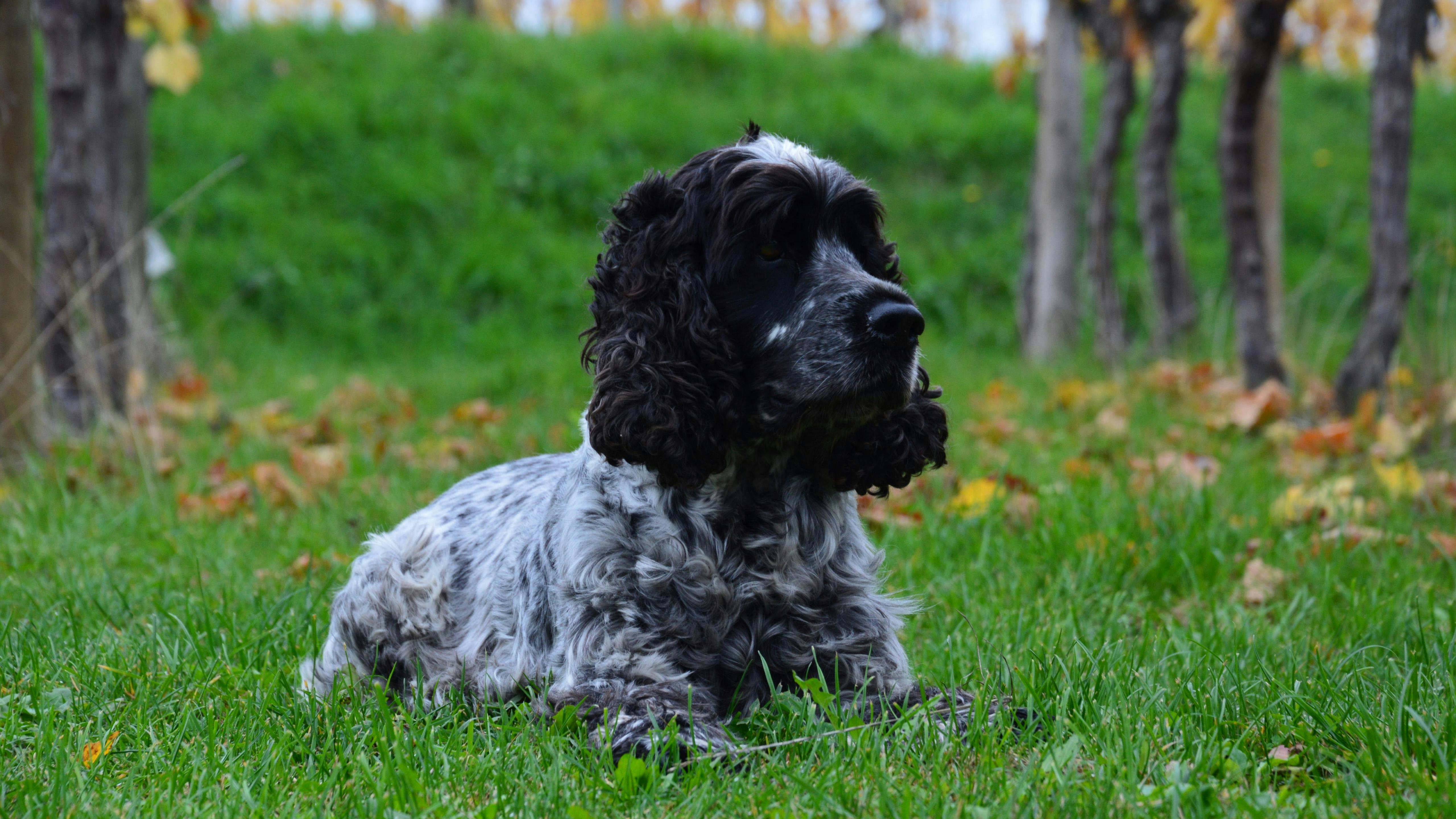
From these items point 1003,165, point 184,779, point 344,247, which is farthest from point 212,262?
point 184,779

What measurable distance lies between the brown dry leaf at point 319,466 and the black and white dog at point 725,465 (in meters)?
2.93

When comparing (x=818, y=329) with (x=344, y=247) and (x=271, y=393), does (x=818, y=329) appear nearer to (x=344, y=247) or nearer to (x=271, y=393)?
(x=271, y=393)

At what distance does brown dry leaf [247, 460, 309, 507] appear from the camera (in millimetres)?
5789

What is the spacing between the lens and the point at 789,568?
3.08 metres

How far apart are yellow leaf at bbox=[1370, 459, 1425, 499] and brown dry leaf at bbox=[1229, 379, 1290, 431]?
4.39 feet

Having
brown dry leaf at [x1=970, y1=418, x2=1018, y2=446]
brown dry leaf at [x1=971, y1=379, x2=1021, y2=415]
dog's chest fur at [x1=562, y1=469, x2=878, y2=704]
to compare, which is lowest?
brown dry leaf at [x1=971, y1=379, x2=1021, y2=415]

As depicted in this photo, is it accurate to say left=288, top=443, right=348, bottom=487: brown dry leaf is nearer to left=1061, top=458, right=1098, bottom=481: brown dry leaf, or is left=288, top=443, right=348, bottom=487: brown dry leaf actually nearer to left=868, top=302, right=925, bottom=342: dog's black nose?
left=1061, top=458, right=1098, bottom=481: brown dry leaf

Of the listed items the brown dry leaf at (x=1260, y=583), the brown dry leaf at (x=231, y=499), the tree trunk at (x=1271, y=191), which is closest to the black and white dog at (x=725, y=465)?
the brown dry leaf at (x=1260, y=583)

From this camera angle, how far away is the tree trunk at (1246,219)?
288 inches

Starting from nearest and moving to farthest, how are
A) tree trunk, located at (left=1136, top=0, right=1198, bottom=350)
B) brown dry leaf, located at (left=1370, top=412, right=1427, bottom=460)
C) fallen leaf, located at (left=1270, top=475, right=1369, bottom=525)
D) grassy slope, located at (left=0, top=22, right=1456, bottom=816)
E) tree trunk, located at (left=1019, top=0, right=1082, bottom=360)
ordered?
grassy slope, located at (left=0, top=22, right=1456, bottom=816), fallen leaf, located at (left=1270, top=475, right=1369, bottom=525), brown dry leaf, located at (left=1370, top=412, right=1427, bottom=460), tree trunk, located at (left=1136, top=0, right=1198, bottom=350), tree trunk, located at (left=1019, top=0, right=1082, bottom=360)

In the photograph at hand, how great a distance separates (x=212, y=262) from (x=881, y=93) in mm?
9296

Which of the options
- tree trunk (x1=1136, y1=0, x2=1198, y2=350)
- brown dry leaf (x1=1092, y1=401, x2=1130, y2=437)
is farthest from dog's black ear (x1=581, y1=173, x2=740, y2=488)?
tree trunk (x1=1136, y1=0, x2=1198, y2=350)

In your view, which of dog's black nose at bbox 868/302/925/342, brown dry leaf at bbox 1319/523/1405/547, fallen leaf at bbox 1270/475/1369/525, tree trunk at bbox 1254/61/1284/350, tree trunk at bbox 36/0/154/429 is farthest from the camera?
tree trunk at bbox 1254/61/1284/350

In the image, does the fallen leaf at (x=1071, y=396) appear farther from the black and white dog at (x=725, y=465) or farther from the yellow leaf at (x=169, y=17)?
the yellow leaf at (x=169, y=17)
